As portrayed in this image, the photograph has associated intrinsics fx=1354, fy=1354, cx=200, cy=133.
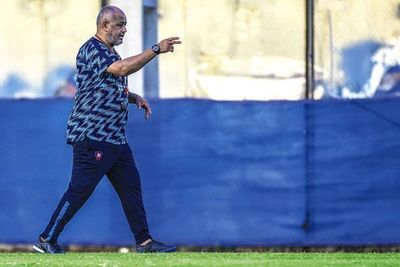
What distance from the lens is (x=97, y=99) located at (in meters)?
10.0

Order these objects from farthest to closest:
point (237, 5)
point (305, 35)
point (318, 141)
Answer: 1. point (237, 5)
2. point (305, 35)
3. point (318, 141)

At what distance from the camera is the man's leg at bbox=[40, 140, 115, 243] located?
1006 centimetres

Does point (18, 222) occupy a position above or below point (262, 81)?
below

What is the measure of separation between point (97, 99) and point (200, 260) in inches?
55.7

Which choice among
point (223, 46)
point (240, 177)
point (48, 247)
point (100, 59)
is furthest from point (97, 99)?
point (223, 46)

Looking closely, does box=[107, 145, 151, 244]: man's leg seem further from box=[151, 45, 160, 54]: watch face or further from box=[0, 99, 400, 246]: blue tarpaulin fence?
box=[0, 99, 400, 246]: blue tarpaulin fence

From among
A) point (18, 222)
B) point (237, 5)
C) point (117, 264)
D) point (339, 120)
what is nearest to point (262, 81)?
point (237, 5)

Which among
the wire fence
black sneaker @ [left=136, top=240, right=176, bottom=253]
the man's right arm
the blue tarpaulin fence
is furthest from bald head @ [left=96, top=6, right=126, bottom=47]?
the wire fence

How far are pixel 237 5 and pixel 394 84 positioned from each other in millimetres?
→ 2072

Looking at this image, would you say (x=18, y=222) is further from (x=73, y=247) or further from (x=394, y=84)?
(x=394, y=84)

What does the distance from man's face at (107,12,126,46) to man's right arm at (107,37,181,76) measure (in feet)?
1.11

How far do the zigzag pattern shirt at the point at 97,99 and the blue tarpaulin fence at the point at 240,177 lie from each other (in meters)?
2.24

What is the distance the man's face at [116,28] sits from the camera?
10.0 metres

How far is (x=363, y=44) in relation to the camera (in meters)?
14.6
